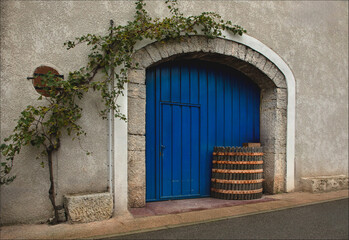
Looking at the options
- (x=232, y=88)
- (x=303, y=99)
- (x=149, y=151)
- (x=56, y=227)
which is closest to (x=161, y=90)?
(x=149, y=151)

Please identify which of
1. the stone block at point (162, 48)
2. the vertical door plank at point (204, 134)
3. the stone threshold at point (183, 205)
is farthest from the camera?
the vertical door plank at point (204, 134)

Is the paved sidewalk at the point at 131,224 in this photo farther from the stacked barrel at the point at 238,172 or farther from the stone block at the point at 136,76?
the stone block at the point at 136,76

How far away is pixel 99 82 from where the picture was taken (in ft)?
11.4

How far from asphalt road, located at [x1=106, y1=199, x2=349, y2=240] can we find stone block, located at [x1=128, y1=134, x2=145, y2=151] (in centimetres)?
120

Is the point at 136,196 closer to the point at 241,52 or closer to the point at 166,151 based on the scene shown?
the point at 166,151

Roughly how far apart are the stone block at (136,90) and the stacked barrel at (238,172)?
163 centimetres

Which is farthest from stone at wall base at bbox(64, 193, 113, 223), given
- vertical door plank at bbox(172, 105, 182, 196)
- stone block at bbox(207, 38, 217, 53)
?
stone block at bbox(207, 38, 217, 53)

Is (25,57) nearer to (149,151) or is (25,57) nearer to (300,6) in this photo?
(149,151)

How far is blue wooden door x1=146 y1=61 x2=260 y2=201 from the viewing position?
4.36 m

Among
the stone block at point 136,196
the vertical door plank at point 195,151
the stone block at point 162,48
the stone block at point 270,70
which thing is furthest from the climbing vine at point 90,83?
the vertical door plank at point 195,151

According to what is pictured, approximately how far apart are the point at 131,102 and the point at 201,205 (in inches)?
74.6

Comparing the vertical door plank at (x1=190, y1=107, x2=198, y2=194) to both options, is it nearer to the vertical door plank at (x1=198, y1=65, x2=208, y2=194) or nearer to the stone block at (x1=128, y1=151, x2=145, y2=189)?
the vertical door plank at (x1=198, y1=65, x2=208, y2=194)

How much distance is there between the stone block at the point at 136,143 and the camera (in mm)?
3816

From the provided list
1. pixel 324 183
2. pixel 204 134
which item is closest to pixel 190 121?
pixel 204 134
